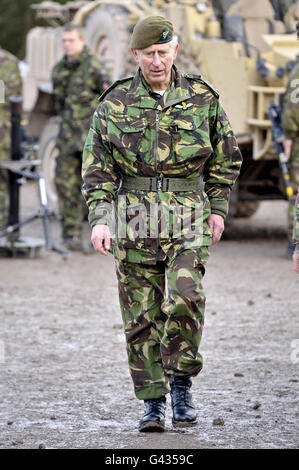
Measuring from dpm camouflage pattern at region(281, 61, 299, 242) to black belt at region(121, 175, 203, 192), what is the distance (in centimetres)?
452

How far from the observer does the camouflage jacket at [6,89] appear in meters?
11.3

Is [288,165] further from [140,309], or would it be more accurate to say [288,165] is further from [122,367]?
[140,309]

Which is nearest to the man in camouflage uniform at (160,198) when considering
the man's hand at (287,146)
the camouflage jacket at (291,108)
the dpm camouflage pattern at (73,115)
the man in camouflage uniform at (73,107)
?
the camouflage jacket at (291,108)

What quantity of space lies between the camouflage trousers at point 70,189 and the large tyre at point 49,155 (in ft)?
8.67

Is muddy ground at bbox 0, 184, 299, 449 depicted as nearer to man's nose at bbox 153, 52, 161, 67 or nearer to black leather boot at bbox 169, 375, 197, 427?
black leather boot at bbox 169, 375, 197, 427

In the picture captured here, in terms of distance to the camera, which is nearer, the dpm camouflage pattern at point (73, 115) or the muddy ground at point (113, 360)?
the muddy ground at point (113, 360)

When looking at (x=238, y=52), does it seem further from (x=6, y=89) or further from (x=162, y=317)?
(x=162, y=317)

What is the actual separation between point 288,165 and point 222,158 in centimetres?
514

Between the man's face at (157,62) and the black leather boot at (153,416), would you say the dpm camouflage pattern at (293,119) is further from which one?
the black leather boot at (153,416)

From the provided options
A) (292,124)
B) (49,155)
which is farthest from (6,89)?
(292,124)

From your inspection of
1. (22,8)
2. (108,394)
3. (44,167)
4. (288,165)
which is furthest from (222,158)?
(22,8)

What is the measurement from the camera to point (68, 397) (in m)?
5.82

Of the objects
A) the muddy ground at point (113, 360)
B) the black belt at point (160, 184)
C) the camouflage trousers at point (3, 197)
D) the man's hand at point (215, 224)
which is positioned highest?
the black belt at point (160, 184)
